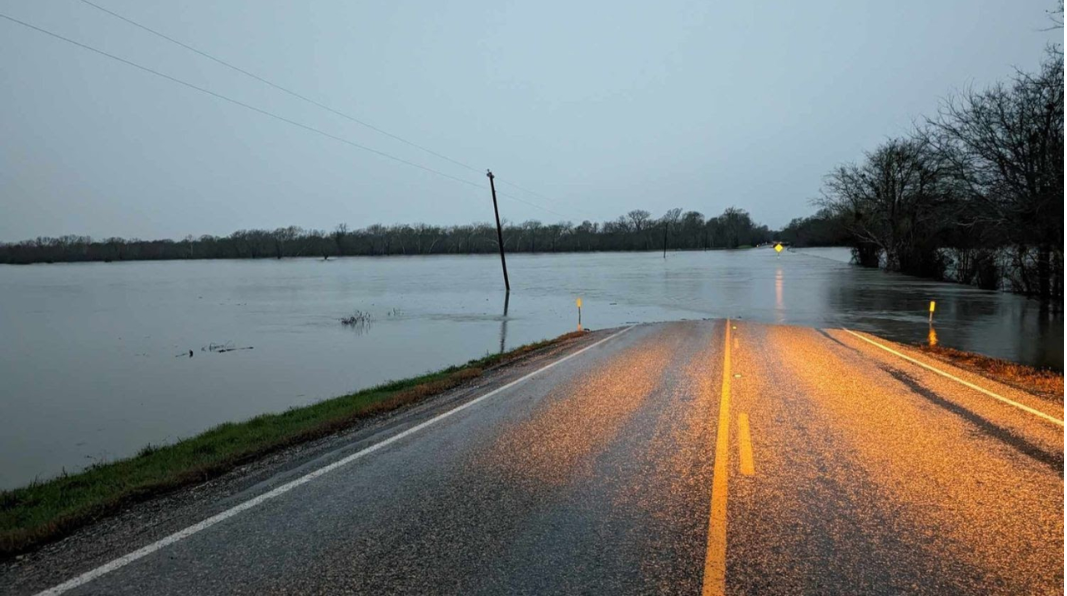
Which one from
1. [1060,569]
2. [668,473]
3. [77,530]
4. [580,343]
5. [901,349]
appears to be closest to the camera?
[1060,569]

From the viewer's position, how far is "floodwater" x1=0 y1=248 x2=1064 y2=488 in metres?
13.0

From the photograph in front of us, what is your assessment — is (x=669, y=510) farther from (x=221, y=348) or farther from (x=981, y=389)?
(x=221, y=348)

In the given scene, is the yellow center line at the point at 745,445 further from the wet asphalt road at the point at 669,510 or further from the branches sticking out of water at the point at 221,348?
the branches sticking out of water at the point at 221,348

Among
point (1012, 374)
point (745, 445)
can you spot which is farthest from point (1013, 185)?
point (745, 445)

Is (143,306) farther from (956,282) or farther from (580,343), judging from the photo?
(956,282)

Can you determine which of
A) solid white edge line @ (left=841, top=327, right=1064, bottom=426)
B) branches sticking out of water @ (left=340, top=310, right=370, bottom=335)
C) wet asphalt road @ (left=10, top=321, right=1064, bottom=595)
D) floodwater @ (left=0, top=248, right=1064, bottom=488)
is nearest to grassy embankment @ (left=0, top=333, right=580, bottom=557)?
wet asphalt road @ (left=10, top=321, right=1064, bottom=595)

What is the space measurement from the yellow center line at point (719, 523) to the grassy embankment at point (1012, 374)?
19.6 ft

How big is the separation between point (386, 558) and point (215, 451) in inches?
204

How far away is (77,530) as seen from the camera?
5.25 meters

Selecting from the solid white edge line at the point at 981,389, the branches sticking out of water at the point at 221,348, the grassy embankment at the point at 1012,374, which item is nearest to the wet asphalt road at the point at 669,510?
the solid white edge line at the point at 981,389

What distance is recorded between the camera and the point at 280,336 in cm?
2536

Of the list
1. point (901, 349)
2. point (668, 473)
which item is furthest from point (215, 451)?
point (901, 349)

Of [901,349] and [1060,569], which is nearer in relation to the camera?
[1060,569]

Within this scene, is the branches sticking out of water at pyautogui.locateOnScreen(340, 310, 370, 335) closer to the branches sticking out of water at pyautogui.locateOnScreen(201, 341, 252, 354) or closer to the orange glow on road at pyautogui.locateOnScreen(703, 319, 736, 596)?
the branches sticking out of water at pyautogui.locateOnScreen(201, 341, 252, 354)
